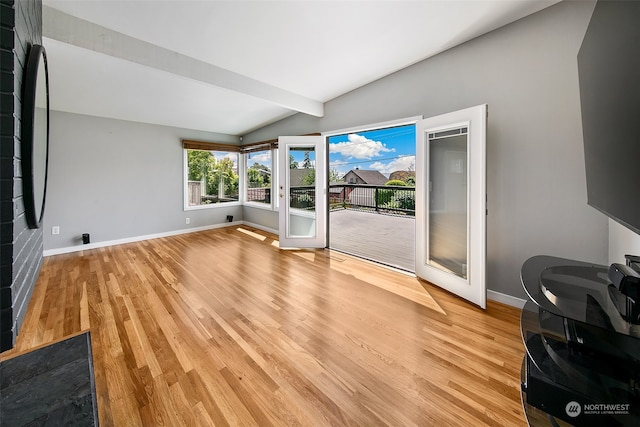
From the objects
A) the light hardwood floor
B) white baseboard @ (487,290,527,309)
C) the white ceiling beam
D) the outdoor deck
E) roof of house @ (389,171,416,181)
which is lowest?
the light hardwood floor

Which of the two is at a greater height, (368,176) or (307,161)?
(368,176)

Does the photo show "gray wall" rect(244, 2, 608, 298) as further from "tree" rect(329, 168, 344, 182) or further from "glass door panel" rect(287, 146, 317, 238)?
"glass door panel" rect(287, 146, 317, 238)

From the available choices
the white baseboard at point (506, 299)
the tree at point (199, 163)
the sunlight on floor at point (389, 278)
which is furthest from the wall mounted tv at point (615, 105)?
the tree at point (199, 163)

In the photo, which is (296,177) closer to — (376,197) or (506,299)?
(506,299)

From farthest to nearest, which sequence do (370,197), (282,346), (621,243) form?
(370,197), (282,346), (621,243)

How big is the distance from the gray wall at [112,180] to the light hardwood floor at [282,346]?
1341 mm

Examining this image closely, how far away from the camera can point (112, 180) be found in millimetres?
4379

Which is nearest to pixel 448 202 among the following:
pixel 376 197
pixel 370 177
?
pixel 376 197

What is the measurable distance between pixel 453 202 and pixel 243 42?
265cm

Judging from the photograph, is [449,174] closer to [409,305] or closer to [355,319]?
[409,305]

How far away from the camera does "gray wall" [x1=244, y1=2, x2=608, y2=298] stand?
1925 millimetres

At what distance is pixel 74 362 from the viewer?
2.65 feet

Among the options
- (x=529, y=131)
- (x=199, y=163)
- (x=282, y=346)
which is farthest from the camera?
(x=199, y=163)

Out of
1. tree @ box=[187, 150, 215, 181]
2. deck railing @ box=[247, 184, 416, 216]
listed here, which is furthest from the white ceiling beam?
tree @ box=[187, 150, 215, 181]
